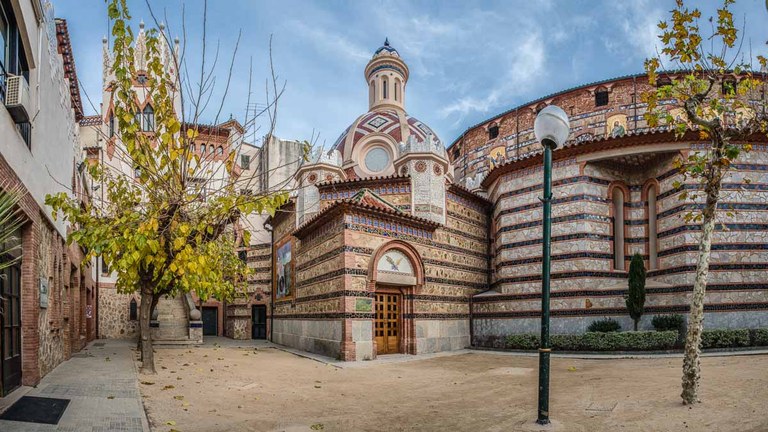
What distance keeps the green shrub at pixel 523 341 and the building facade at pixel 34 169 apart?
13581 millimetres

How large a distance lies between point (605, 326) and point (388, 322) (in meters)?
7.10

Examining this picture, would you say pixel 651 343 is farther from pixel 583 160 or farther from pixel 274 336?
pixel 274 336

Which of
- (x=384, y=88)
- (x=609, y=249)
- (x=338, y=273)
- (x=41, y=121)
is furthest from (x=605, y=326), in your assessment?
(x=384, y=88)

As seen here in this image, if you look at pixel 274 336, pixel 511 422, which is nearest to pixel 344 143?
pixel 274 336

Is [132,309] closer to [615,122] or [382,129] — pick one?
[382,129]

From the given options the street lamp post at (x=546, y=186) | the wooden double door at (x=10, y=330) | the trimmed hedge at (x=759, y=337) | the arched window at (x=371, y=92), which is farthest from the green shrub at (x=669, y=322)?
the arched window at (x=371, y=92)

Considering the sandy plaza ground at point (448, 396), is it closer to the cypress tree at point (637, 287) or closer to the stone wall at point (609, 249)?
the cypress tree at point (637, 287)

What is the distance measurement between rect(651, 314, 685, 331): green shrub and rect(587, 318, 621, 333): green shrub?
3.85ft

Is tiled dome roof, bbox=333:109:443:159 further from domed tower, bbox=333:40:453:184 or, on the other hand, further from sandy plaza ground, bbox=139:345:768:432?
sandy plaza ground, bbox=139:345:768:432

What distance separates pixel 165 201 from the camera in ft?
34.5

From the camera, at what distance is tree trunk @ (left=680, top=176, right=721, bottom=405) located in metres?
7.91

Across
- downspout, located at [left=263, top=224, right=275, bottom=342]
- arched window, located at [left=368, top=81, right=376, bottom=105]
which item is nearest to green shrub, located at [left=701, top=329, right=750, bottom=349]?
downspout, located at [left=263, top=224, right=275, bottom=342]

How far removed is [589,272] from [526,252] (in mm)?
2392

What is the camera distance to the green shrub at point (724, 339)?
15.7m
